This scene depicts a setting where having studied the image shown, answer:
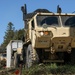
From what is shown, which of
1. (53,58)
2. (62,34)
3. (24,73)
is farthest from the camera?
(53,58)

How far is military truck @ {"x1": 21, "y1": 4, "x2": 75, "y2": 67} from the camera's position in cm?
1533

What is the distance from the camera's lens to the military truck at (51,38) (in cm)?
1533

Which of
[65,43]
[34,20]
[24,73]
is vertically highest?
[34,20]

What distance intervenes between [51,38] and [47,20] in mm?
1092

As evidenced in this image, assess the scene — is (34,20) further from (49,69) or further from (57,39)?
(49,69)

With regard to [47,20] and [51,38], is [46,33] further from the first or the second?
[47,20]

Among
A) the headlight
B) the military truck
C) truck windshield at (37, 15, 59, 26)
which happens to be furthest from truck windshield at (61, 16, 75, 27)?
the headlight

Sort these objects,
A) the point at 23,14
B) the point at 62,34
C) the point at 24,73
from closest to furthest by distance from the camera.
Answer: the point at 24,73
the point at 62,34
the point at 23,14

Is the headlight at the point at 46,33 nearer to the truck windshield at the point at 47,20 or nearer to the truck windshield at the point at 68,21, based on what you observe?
the truck windshield at the point at 47,20

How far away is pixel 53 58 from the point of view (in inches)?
655

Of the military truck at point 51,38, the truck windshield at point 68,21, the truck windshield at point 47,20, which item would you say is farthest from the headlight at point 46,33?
the truck windshield at point 68,21

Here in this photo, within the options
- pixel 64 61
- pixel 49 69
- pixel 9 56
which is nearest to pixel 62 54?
pixel 64 61

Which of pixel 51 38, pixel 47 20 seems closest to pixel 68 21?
pixel 47 20

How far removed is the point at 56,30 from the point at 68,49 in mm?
1140
